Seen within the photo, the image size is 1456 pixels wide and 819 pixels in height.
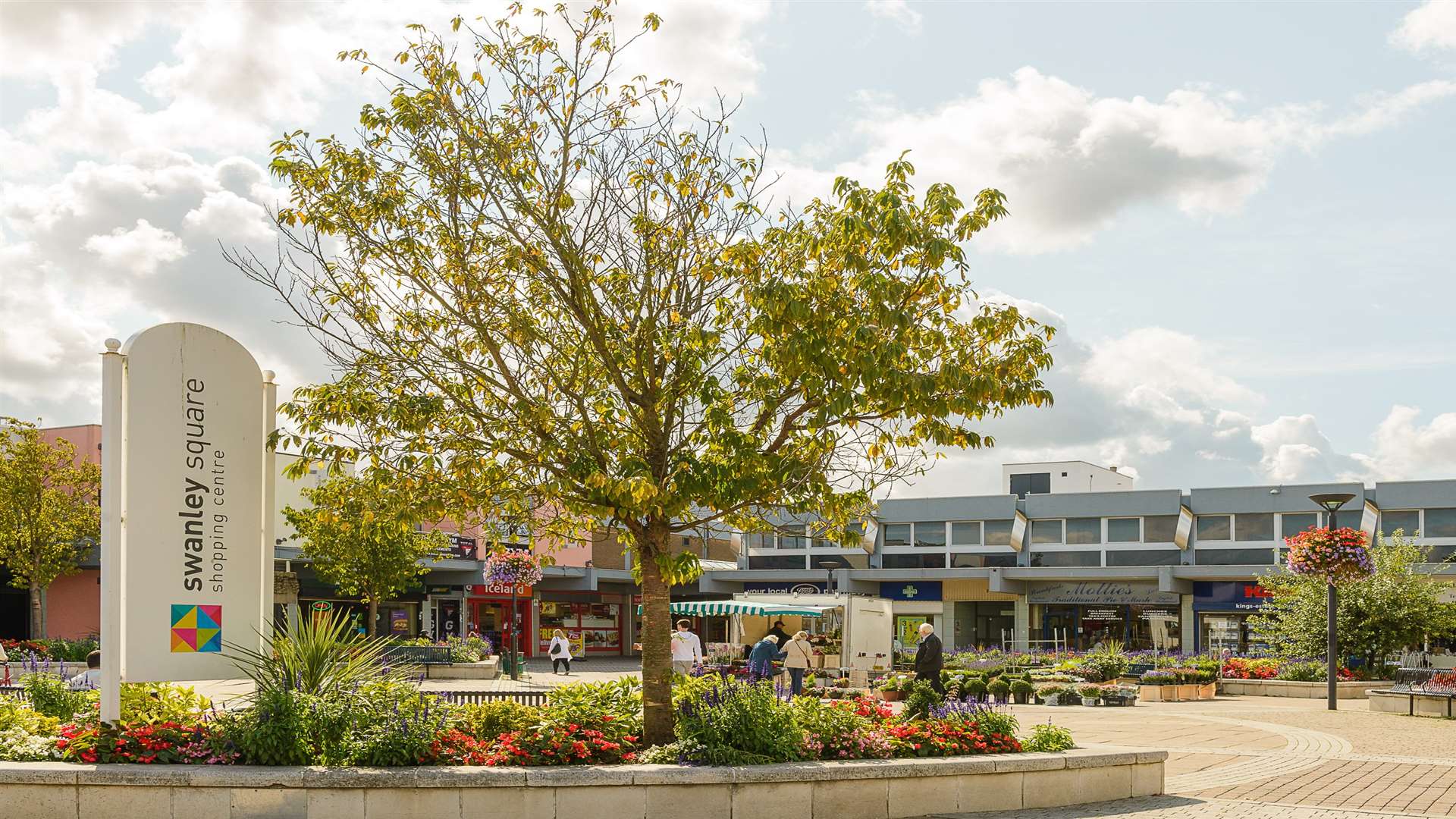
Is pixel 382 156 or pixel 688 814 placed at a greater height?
pixel 382 156

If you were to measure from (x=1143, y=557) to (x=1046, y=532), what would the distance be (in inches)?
164

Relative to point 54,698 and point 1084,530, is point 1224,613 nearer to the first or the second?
point 1084,530

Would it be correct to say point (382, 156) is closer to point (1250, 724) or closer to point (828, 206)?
point (828, 206)

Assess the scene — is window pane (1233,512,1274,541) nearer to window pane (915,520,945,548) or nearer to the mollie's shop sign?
the mollie's shop sign

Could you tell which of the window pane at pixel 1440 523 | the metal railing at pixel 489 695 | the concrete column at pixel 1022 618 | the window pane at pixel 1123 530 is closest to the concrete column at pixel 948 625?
the concrete column at pixel 1022 618

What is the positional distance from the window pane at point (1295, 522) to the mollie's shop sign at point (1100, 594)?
14.7 feet

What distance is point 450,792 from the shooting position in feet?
30.2

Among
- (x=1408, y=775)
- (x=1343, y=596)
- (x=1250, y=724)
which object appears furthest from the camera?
(x=1343, y=596)

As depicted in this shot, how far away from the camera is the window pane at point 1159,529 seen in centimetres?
4834

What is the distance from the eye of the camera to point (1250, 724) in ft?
65.6

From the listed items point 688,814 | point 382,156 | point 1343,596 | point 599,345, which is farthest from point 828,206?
point 1343,596

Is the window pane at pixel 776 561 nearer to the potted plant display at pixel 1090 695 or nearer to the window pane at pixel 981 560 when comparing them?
the window pane at pixel 981 560

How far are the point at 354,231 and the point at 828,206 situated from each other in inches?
160

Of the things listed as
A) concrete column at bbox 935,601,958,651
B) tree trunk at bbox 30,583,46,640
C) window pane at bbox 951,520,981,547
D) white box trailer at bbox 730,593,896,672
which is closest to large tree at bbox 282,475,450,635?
tree trunk at bbox 30,583,46,640
